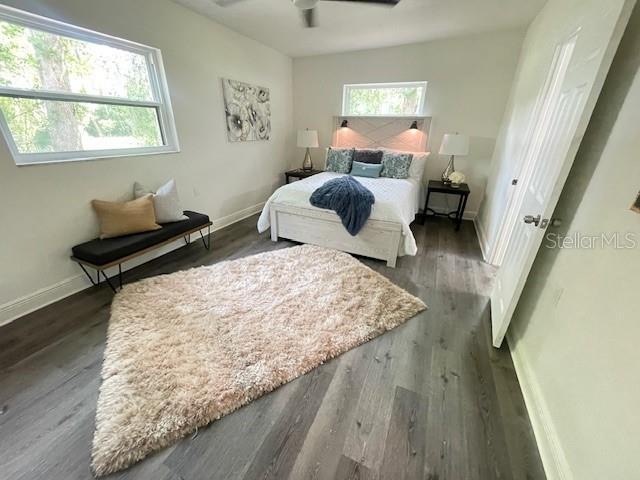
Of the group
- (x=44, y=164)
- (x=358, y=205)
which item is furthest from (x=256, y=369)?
(x=44, y=164)

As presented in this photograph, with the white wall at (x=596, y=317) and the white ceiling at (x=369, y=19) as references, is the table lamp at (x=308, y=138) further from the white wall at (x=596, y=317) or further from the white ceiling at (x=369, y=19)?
the white wall at (x=596, y=317)

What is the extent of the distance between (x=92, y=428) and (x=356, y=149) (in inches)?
158

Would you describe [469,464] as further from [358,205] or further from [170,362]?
[358,205]

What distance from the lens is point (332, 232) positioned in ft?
Result: 9.44

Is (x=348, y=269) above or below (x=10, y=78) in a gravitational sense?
below

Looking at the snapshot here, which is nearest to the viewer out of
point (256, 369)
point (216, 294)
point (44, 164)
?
point (256, 369)

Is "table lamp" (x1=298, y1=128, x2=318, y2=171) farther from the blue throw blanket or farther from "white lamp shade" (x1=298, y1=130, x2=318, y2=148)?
the blue throw blanket

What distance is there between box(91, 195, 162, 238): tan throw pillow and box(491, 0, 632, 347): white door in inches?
114

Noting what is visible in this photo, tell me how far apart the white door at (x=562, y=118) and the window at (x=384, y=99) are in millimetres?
2006

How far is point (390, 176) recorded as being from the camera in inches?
148

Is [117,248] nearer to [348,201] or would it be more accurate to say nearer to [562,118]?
[348,201]

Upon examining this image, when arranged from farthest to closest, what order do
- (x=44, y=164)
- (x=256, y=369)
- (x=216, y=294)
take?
1. (x=216, y=294)
2. (x=44, y=164)
3. (x=256, y=369)

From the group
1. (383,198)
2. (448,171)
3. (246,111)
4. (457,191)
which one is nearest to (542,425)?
(383,198)

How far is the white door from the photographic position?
1103 mm
